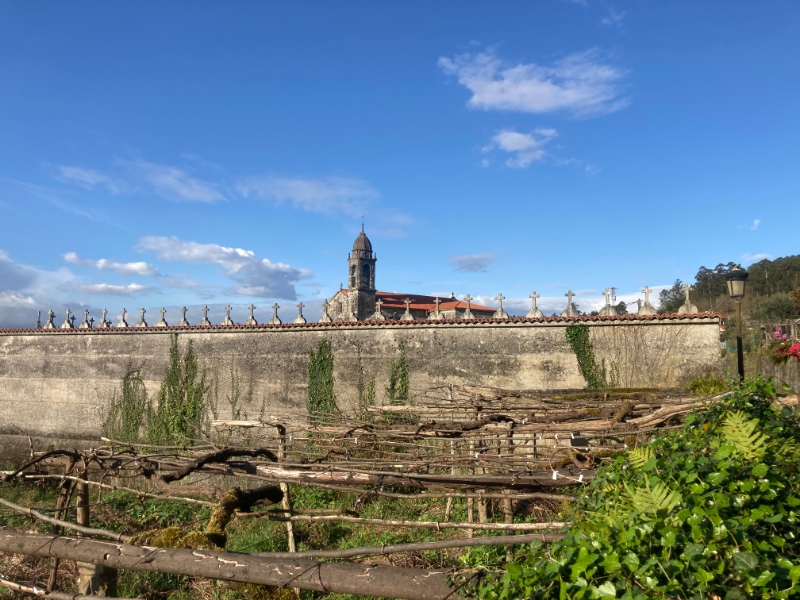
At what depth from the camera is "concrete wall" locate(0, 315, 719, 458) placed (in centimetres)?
1764

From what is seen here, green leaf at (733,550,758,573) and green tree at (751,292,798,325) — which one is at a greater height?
green tree at (751,292,798,325)

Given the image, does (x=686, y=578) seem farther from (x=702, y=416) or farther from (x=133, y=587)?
(x=133, y=587)

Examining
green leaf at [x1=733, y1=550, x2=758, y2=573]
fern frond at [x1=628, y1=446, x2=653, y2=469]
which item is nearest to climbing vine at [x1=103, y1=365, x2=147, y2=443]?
fern frond at [x1=628, y1=446, x2=653, y2=469]

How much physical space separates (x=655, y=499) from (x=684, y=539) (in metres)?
0.32

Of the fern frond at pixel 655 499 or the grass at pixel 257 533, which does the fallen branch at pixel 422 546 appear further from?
the grass at pixel 257 533

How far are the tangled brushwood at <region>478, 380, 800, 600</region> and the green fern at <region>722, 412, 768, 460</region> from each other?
11mm

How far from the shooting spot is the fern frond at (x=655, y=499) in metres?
2.32

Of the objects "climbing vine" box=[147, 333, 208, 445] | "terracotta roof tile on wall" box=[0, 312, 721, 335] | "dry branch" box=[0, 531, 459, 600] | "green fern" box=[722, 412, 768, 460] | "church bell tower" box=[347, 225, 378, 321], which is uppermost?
"church bell tower" box=[347, 225, 378, 321]

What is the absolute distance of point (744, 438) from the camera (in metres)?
3.13

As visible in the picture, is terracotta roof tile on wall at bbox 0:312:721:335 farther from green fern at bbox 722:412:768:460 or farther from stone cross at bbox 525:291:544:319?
green fern at bbox 722:412:768:460

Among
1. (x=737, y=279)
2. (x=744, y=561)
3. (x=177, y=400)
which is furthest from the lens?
(x=177, y=400)

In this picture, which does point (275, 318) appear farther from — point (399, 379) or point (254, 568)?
point (254, 568)

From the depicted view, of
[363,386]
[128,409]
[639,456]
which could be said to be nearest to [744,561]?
[639,456]

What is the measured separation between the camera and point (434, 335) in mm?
20078
